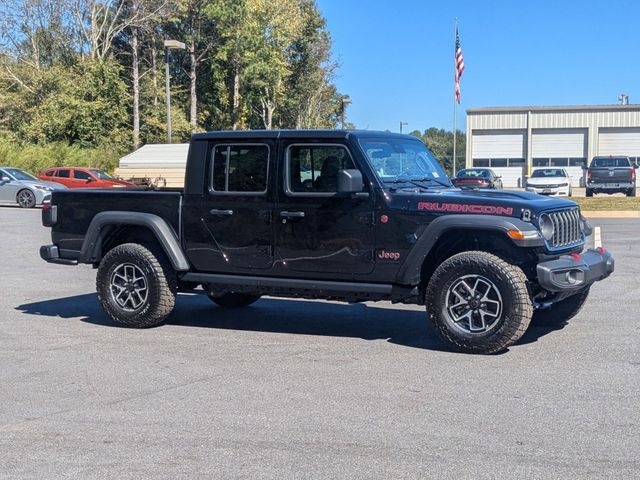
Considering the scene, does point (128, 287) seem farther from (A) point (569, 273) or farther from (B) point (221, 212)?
(A) point (569, 273)

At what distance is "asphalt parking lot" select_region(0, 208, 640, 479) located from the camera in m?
4.64

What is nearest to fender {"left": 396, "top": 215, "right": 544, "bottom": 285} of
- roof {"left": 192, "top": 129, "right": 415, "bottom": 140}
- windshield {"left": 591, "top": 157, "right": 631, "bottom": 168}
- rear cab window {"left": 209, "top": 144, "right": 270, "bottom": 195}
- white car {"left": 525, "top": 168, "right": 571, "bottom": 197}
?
roof {"left": 192, "top": 129, "right": 415, "bottom": 140}

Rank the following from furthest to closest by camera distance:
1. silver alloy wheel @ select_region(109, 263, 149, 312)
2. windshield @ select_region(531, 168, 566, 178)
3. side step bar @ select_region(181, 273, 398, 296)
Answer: windshield @ select_region(531, 168, 566, 178) → silver alloy wheel @ select_region(109, 263, 149, 312) → side step bar @ select_region(181, 273, 398, 296)

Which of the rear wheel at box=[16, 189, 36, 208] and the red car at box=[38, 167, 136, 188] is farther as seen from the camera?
the red car at box=[38, 167, 136, 188]

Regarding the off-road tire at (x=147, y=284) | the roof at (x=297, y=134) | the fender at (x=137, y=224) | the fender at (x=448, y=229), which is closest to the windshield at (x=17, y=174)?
the fender at (x=137, y=224)

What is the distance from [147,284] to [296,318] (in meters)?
1.71

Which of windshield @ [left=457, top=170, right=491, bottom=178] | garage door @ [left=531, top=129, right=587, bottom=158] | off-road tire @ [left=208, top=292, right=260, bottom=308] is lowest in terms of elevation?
off-road tire @ [left=208, top=292, right=260, bottom=308]

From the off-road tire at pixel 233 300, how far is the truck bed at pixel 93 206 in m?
1.56

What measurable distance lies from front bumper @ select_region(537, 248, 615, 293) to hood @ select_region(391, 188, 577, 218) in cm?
47

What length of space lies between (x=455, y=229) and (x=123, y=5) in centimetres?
4960

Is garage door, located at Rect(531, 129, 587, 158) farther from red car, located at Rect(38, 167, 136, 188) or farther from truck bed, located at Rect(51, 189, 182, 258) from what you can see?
truck bed, located at Rect(51, 189, 182, 258)

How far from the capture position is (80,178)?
3356 centimetres

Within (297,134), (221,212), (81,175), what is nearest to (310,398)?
(221,212)

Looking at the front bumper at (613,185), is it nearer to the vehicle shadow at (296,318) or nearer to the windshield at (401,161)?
the vehicle shadow at (296,318)
